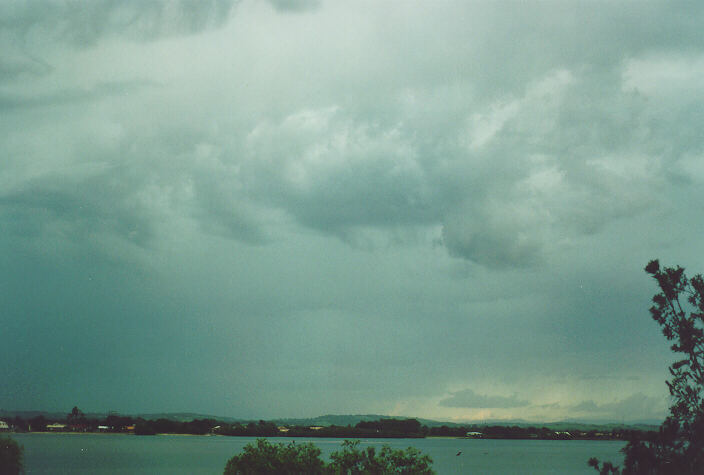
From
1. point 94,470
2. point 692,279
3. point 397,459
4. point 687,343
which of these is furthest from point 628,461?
point 94,470

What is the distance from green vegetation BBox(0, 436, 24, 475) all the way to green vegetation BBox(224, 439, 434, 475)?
989 inches

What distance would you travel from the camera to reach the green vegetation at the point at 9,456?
4581 cm

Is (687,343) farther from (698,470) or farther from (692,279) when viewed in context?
(698,470)

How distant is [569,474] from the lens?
129125 millimetres

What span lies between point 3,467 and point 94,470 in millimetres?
77061

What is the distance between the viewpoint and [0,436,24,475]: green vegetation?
45.8 m

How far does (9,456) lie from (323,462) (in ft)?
96.6

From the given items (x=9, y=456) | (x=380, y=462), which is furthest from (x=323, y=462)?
(x=9, y=456)

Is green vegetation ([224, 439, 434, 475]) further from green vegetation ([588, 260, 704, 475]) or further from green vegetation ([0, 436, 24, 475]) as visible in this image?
green vegetation ([0, 436, 24, 475])

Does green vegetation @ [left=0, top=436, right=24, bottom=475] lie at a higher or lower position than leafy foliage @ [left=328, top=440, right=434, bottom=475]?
lower

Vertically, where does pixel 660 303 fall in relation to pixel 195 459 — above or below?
above

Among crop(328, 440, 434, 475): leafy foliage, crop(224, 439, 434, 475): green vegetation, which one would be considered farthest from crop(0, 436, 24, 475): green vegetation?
crop(328, 440, 434, 475): leafy foliage

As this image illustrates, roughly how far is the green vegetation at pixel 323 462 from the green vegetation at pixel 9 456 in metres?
25.1

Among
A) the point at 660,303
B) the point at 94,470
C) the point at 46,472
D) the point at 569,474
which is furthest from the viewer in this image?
the point at 569,474
